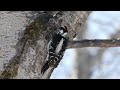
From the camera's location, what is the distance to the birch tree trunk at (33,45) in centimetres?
194

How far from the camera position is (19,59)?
6.42ft

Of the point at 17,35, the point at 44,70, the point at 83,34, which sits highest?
the point at 17,35

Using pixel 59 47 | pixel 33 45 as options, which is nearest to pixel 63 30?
pixel 59 47

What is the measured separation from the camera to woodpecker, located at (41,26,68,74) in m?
2.10

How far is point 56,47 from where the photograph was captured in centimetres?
224

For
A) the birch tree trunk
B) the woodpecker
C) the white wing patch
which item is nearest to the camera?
the birch tree trunk

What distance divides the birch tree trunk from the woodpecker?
1.1 inches

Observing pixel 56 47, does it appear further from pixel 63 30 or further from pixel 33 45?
pixel 33 45
